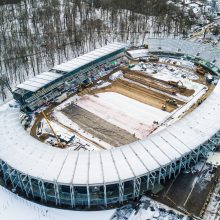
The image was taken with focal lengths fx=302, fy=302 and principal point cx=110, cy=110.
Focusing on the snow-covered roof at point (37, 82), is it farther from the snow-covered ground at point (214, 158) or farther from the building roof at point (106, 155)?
the snow-covered ground at point (214, 158)

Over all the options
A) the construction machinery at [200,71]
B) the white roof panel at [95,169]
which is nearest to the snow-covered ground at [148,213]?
the white roof panel at [95,169]

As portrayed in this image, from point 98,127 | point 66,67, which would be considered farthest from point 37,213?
point 66,67

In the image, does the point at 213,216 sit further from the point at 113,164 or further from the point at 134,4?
the point at 134,4

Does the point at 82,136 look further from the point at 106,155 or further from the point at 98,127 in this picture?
the point at 106,155

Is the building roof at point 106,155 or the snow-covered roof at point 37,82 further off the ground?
the snow-covered roof at point 37,82

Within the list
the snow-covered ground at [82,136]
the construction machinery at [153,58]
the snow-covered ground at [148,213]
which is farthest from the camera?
the construction machinery at [153,58]

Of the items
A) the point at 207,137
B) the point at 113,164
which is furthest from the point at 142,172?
the point at 207,137
